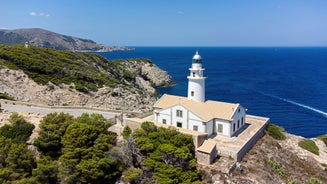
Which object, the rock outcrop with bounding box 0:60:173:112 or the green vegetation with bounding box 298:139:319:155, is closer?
the green vegetation with bounding box 298:139:319:155

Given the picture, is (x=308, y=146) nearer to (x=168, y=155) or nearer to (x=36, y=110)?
(x=168, y=155)

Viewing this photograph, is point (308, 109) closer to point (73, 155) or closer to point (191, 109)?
point (191, 109)

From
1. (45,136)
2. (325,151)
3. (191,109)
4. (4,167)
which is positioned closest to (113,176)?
(45,136)

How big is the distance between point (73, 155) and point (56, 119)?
443 cm

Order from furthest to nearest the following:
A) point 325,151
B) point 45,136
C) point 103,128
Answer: point 325,151 < point 103,128 < point 45,136

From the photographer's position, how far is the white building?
2445 cm

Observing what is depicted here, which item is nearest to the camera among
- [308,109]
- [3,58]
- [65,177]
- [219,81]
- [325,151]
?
[65,177]

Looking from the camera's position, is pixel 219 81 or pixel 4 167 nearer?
pixel 4 167

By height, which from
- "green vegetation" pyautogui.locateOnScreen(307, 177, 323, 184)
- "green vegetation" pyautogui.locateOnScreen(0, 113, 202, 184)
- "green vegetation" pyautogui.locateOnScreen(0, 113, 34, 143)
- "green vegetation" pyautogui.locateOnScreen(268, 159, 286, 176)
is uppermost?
"green vegetation" pyautogui.locateOnScreen(0, 113, 34, 143)

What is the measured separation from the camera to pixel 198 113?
2448 centimetres

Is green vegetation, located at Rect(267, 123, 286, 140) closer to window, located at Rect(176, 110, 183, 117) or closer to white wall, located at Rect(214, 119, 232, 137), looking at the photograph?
white wall, located at Rect(214, 119, 232, 137)

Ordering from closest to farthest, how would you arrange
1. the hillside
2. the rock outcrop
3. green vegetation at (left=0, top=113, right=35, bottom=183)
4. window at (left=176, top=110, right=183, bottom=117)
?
green vegetation at (left=0, top=113, right=35, bottom=183) → window at (left=176, top=110, right=183, bottom=117) → the rock outcrop → the hillside

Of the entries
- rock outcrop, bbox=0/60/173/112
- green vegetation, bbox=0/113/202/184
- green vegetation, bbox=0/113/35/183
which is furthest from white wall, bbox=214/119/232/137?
rock outcrop, bbox=0/60/173/112

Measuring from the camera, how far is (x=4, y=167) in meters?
18.9
